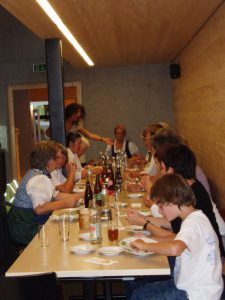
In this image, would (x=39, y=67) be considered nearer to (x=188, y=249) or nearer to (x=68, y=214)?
(x=68, y=214)

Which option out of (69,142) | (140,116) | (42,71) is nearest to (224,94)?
(69,142)

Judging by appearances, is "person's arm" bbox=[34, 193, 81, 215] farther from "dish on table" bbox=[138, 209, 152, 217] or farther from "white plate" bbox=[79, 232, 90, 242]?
"white plate" bbox=[79, 232, 90, 242]

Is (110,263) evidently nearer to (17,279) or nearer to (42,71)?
(17,279)

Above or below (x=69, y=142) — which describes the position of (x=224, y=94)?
above

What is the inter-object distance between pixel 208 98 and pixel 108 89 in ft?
14.8

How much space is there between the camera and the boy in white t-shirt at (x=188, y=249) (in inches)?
97.8

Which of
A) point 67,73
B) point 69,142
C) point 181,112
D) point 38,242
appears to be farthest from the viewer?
point 67,73

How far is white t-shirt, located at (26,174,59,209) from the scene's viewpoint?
396 cm

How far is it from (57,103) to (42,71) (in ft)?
13.1

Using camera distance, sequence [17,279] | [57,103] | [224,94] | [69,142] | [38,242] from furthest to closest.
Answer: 1. [69,142]
2. [57,103]
3. [224,94]
4. [38,242]
5. [17,279]

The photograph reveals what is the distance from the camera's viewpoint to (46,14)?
4.90 meters

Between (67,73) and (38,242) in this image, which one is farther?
(67,73)

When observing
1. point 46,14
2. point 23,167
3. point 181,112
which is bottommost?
point 23,167

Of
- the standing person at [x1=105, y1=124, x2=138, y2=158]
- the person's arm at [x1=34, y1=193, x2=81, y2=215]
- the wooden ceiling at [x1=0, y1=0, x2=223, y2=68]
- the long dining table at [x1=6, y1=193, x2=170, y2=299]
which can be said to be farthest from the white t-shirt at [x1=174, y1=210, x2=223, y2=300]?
the standing person at [x1=105, y1=124, x2=138, y2=158]
